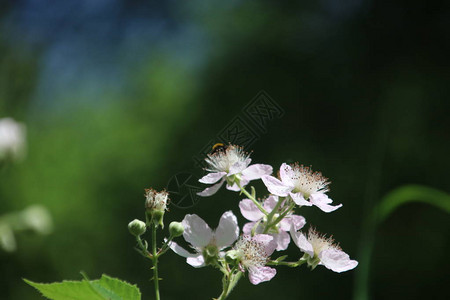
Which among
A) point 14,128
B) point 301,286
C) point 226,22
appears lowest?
point 14,128

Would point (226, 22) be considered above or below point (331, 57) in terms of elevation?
above

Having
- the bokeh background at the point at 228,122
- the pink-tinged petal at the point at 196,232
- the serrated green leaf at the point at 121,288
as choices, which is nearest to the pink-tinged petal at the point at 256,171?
the pink-tinged petal at the point at 196,232

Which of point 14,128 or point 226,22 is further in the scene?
point 226,22

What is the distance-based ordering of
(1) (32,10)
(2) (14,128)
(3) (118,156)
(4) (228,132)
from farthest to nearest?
(1) (32,10) → (3) (118,156) → (2) (14,128) → (4) (228,132)

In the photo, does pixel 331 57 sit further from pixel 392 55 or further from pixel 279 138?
pixel 279 138

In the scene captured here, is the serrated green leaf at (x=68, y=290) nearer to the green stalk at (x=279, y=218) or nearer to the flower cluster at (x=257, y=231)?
the flower cluster at (x=257, y=231)

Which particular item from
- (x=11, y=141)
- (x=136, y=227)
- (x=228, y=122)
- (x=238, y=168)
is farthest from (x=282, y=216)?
(x=228, y=122)

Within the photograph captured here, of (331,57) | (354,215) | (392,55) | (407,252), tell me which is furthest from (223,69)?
(407,252)

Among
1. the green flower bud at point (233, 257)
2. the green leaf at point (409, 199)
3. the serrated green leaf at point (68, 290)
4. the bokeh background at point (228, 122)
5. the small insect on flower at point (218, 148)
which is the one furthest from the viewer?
the bokeh background at point (228, 122)

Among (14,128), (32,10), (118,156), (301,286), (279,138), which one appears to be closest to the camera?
(14,128)
